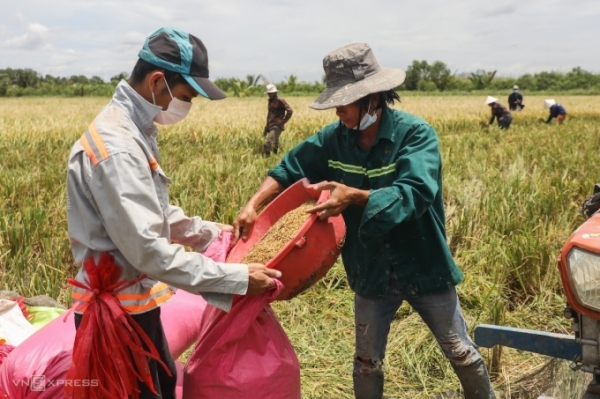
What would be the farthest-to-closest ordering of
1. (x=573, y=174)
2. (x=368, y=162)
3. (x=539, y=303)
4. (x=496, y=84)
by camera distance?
(x=496, y=84), (x=573, y=174), (x=539, y=303), (x=368, y=162)

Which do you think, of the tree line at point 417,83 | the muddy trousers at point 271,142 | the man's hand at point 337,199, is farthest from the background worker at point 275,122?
the tree line at point 417,83

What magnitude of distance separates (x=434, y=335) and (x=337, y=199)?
775mm

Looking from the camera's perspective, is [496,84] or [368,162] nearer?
[368,162]

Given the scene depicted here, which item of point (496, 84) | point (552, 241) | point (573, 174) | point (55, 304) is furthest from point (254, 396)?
point (496, 84)

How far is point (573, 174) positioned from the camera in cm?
727

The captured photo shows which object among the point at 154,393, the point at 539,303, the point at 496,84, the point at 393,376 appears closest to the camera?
the point at 154,393

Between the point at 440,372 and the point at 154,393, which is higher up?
the point at 154,393

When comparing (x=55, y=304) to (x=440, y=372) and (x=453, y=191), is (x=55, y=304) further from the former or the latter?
(x=453, y=191)

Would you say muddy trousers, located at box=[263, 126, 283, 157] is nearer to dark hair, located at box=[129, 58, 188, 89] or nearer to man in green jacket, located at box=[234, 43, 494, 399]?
man in green jacket, located at box=[234, 43, 494, 399]

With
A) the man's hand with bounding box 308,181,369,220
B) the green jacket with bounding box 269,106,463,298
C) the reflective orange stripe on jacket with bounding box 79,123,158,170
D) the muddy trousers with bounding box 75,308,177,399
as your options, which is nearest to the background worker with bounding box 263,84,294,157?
the green jacket with bounding box 269,106,463,298

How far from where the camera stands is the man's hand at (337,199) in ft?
6.91

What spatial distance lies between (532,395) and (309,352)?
1.19 metres

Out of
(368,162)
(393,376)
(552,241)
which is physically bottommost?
(393,376)

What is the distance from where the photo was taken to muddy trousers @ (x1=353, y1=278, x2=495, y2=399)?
243 centimetres
